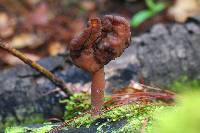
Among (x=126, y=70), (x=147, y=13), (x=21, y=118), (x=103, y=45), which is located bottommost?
(x=21, y=118)

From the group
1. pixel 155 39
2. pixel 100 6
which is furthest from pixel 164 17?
pixel 155 39

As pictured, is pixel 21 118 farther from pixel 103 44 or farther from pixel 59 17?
pixel 59 17

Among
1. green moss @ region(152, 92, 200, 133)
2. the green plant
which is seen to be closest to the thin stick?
green moss @ region(152, 92, 200, 133)

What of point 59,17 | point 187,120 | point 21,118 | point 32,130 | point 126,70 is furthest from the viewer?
point 59,17

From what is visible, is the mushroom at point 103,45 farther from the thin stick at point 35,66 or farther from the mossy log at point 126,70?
the mossy log at point 126,70

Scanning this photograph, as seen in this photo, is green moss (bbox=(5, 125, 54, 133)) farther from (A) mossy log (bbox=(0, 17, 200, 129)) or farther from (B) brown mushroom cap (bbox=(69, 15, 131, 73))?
(A) mossy log (bbox=(0, 17, 200, 129))

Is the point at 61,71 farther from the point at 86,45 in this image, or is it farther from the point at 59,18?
the point at 59,18

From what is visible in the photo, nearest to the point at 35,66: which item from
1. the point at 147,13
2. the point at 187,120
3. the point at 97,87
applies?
the point at 97,87

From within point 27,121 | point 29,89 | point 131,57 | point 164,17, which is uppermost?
point 164,17
